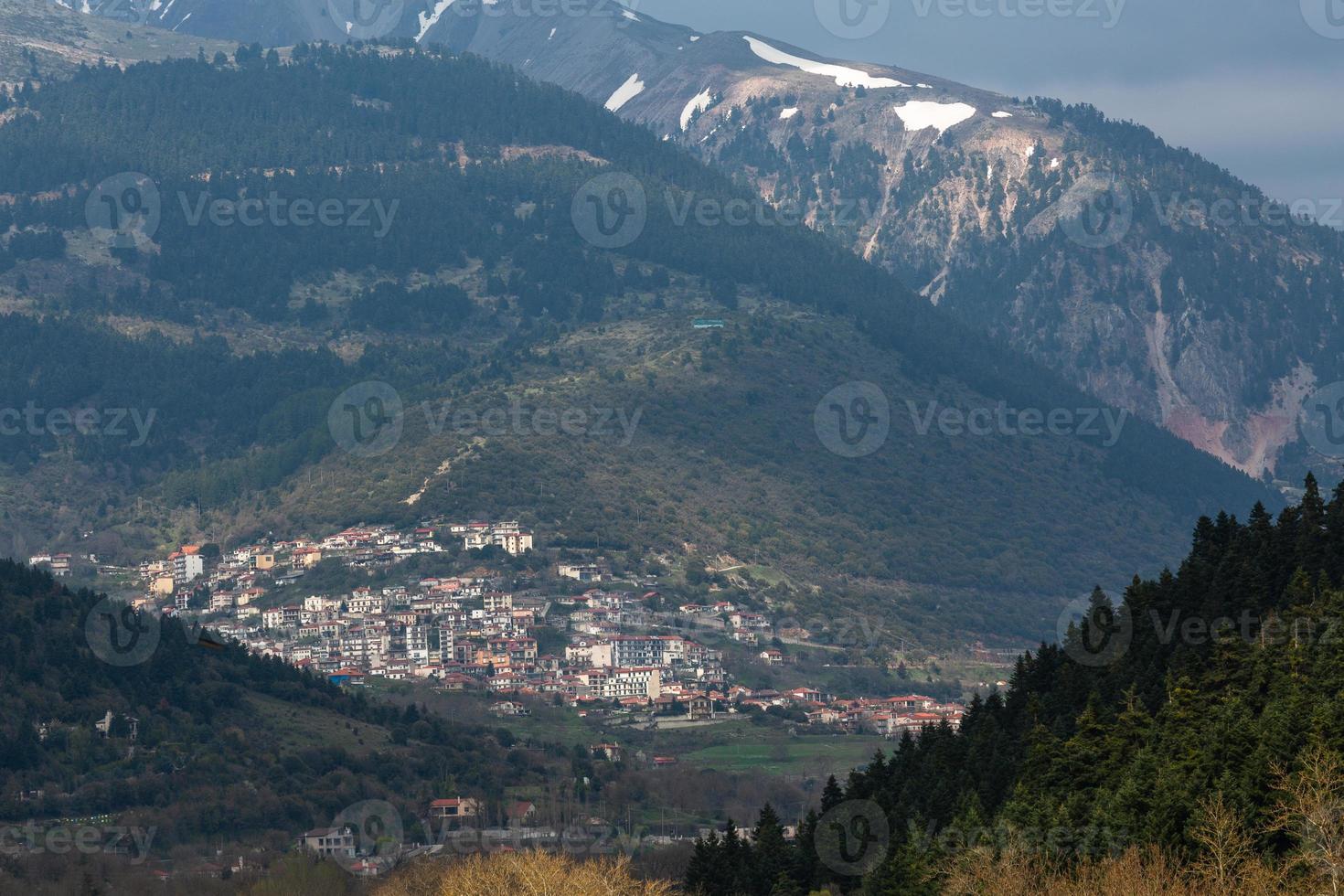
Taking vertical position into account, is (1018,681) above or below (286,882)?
above

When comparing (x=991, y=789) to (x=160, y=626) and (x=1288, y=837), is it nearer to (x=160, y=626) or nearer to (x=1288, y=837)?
(x=1288, y=837)

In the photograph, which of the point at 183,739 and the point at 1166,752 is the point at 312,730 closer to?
the point at 183,739

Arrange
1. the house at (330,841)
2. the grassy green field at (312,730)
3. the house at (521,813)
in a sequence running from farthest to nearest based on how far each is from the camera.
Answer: the grassy green field at (312,730) < the house at (521,813) < the house at (330,841)

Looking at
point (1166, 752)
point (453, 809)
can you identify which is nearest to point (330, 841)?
point (453, 809)

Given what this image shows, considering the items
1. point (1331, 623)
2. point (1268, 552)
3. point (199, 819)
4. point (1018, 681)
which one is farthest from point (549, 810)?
point (1331, 623)

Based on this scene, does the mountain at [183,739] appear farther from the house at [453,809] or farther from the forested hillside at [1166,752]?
the forested hillside at [1166,752]

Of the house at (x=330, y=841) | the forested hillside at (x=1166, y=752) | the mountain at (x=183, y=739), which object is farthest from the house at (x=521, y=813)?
the forested hillside at (x=1166, y=752)

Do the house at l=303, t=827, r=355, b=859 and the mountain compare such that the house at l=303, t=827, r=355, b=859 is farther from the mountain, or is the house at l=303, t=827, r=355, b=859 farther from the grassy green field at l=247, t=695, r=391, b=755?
the grassy green field at l=247, t=695, r=391, b=755
